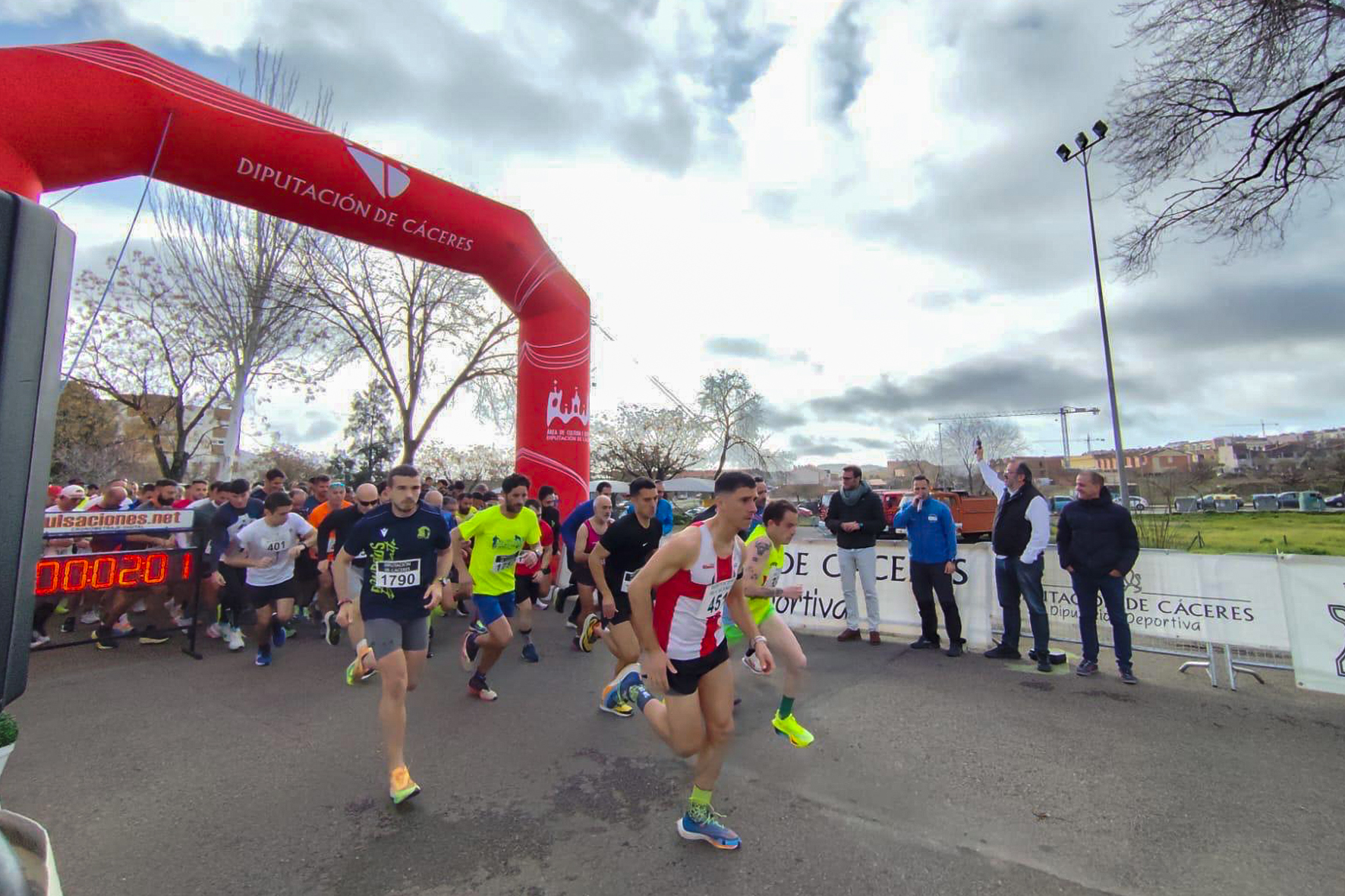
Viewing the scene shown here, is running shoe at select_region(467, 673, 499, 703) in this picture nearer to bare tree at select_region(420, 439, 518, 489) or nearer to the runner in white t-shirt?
the runner in white t-shirt

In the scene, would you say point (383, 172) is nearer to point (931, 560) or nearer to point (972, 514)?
point (931, 560)

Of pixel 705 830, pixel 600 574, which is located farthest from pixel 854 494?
pixel 705 830

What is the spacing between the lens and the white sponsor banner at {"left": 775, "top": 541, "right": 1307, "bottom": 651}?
5762mm

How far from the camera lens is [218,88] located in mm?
7062

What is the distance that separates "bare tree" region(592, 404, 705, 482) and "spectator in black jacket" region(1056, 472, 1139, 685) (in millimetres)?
35172

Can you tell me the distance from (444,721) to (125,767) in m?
1.97

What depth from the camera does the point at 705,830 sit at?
3.14 meters

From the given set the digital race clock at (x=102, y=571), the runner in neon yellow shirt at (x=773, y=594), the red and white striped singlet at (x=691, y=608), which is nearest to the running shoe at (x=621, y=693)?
the runner in neon yellow shirt at (x=773, y=594)

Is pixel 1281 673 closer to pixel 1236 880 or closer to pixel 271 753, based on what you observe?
pixel 1236 880

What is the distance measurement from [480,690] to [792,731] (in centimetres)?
286

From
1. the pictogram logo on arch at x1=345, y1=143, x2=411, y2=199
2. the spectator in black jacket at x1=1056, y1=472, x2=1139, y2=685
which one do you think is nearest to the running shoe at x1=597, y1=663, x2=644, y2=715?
the spectator in black jacket at x1=1056, y1=472, x2=1139, y2=685

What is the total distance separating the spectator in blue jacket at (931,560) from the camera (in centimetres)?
693

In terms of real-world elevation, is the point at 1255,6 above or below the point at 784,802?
above

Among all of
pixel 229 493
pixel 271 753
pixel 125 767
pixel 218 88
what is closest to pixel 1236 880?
pixel 271 753
